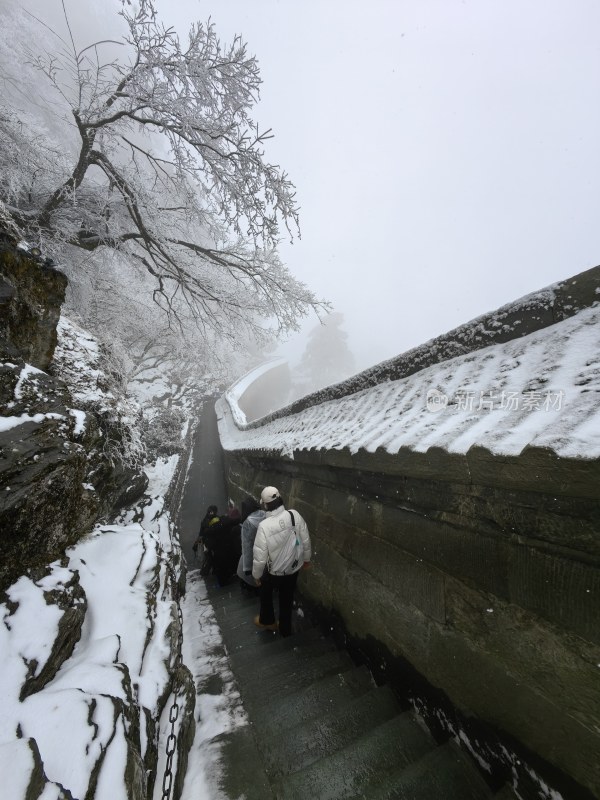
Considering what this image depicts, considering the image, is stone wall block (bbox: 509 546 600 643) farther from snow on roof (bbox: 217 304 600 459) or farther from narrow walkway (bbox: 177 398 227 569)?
narrow walkway (bbox: 177 398 227 569)

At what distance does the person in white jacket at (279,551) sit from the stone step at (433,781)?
168cm

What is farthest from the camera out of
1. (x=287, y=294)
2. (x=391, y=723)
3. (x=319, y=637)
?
(x=287, y=294)

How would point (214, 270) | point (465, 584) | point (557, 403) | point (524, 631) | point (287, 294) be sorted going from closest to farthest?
point (557, 403) < point (524, 631) < point (465, 584) < point (287, 294) < point (214, 270)

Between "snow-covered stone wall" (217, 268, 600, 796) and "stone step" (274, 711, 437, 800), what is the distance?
0.32 m

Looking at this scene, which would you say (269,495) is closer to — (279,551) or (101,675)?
(279,551)

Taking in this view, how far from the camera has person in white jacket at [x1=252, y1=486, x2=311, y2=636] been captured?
328 centimetres

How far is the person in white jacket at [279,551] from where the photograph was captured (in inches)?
129

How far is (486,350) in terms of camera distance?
2.53 metres

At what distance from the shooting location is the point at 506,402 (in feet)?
6.03

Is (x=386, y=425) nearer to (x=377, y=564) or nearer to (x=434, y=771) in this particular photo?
(x=377, y=564)

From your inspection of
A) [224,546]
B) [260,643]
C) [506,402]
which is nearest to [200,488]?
[224,546]

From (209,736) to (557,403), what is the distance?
3.02 metres

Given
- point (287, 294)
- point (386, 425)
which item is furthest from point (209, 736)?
point (287, 294)

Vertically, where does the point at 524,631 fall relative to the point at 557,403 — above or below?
below
